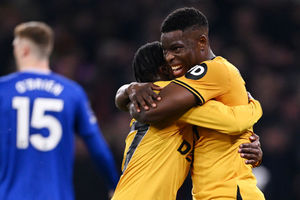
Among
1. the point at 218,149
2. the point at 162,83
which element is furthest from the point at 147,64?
the point at 218,149

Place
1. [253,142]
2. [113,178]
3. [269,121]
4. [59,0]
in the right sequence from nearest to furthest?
[253,142] → [113,178] → [269,121] → [59,0]

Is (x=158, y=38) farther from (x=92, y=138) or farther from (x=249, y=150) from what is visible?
(x=249, y=150)

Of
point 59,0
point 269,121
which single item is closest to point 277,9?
point 269,121

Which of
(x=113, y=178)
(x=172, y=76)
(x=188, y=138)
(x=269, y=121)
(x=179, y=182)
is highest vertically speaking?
(x=172, y=76)

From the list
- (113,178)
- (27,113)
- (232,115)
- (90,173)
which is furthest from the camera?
(90,173)

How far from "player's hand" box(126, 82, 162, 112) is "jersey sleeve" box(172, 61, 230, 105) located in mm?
130

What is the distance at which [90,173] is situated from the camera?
20.7ft

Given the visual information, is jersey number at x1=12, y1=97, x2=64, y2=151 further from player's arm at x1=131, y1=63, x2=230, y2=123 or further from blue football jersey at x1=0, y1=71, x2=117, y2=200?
player's arm at x1=131, y1=63, x2=230, y2=123

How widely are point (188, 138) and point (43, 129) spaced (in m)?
1.49

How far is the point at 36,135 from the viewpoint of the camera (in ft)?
13.6

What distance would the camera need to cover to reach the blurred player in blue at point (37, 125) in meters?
4.08

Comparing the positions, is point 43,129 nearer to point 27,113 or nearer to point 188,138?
point 27,113

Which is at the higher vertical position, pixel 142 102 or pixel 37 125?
pixel 142 102

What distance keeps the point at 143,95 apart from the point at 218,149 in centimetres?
51
